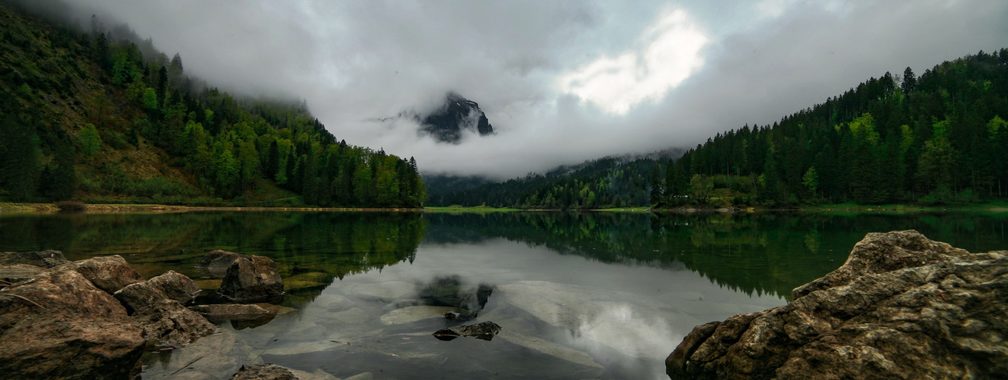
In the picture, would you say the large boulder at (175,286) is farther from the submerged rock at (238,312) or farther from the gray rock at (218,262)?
the gray rock at (218,262)

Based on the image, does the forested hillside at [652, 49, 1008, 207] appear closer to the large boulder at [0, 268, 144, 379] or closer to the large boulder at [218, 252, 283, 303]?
the large boulder at [218, 252, 283, 303]

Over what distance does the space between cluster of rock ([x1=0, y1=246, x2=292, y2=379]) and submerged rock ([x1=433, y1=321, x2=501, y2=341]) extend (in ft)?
25.6

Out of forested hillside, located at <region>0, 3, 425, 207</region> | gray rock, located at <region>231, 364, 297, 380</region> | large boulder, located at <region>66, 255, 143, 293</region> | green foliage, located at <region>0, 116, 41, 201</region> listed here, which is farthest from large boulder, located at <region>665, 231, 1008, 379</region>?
forested hillside, located at <region>0, 3, 425, 207</region>

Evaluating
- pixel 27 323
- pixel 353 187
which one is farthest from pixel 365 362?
pixel 353 187

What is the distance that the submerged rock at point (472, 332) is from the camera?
14484mm

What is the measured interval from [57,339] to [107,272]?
8.92 meters

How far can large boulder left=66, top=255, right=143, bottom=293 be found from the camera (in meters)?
15.9

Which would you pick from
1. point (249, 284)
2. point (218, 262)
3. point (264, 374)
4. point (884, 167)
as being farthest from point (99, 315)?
point (884, 167)

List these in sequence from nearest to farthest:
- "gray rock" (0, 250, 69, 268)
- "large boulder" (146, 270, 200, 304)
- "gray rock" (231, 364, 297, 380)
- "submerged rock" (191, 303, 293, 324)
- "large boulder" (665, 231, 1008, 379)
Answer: "large boulder" (665, 231, 1008, 379) → "gray rock" (231, 364, 297, 380) → "submerged rock" (191, 303, 293, 324) → "large boulder" (146, 270, 200, 304) → "gray rock" (0, 250, 69, 268)

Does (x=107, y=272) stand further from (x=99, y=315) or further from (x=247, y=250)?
(x=247, y=250)

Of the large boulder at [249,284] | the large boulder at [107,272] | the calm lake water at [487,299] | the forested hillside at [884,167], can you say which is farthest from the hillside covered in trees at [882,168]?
the large boulder at [107,272]

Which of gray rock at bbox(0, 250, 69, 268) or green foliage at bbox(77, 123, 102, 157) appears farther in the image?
green foliage at bbox(77, 123, 102, 157)

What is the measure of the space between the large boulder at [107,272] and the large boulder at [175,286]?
3.11 ft

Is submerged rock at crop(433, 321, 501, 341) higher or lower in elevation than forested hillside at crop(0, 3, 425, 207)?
lower
